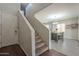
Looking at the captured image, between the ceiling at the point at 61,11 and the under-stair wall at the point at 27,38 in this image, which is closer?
the ceiling at the point at 61,11

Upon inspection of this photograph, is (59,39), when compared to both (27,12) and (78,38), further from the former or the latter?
(27,12)

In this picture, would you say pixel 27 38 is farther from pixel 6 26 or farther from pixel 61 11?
pixel 61 11

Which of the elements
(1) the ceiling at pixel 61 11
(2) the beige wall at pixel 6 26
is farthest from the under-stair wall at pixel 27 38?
(1) the ceiling at pixel 61 11

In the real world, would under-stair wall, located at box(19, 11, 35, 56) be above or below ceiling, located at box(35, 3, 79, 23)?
below

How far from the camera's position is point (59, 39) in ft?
5.69

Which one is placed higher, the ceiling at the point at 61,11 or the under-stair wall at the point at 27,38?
the ceiling at the point at 61,11

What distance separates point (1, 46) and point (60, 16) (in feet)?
4.10

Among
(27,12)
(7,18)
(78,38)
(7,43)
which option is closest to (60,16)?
(78,38)

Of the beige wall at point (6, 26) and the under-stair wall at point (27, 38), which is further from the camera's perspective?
the under-stair wall at point (27, 38)

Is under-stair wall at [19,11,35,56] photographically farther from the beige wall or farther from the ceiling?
the ceiling

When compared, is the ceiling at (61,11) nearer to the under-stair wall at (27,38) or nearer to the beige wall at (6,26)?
the under-stair wall at (27,38)

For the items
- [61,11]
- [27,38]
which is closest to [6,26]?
[27,38]

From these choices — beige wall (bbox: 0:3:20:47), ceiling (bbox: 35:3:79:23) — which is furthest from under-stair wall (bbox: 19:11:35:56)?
ceiling (bbox: 35:3:79:23)

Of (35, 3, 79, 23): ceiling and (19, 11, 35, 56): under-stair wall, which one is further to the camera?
(19, 11, 35, 56): under-stair wall
